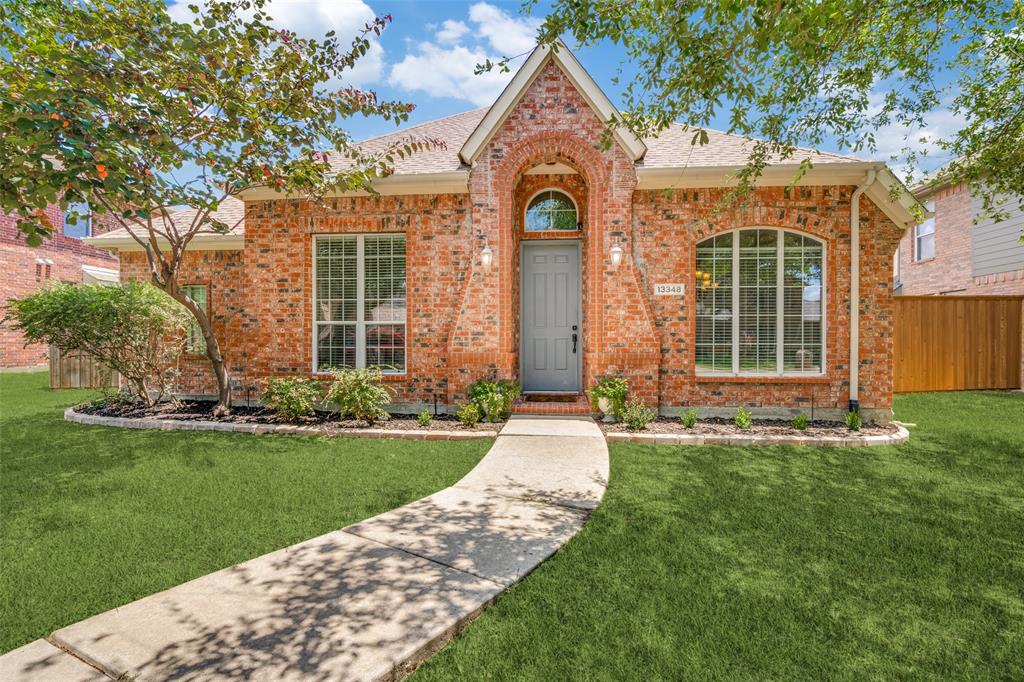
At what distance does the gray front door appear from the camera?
8.85 metres

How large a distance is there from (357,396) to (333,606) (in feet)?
15.4

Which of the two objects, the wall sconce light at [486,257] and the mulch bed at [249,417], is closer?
the mulch bed at [249,417]

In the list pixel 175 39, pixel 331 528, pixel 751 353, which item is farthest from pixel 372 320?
pixel 751 353

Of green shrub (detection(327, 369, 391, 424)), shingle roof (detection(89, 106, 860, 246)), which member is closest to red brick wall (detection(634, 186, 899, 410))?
shingle roof (detection(89, 106, 860, 246))

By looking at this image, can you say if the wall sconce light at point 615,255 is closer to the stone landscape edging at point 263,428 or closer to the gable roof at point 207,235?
the stone landscape edging at point 263,428

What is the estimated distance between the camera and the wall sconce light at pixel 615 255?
7.38 m

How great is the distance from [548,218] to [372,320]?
3833mm

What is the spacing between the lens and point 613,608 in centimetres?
258

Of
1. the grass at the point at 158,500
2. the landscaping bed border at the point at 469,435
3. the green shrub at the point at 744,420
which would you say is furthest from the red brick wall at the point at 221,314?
the green shrub at the point at 744,420

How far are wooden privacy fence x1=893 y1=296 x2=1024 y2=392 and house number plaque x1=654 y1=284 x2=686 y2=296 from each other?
6.74 meters

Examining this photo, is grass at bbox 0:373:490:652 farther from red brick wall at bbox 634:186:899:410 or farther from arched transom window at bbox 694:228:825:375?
arched transom window at bbox 694:228:825:375

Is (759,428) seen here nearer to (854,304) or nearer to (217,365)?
(854,304)

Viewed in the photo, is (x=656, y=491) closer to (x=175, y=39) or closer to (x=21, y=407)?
(x=175, y=39)

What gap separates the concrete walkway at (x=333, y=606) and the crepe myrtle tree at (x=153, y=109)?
280cm
